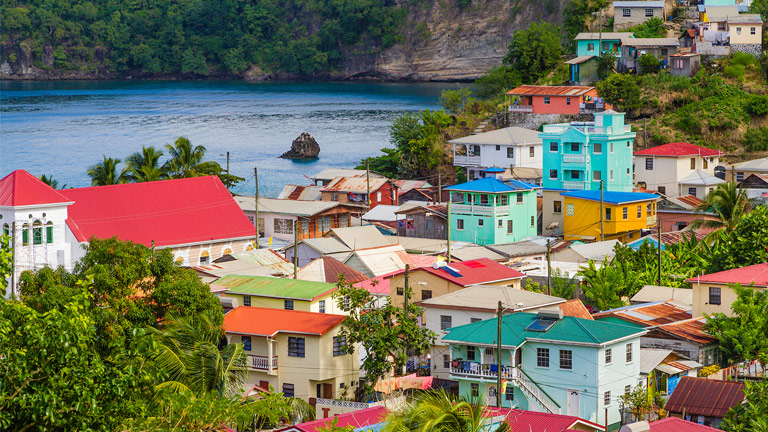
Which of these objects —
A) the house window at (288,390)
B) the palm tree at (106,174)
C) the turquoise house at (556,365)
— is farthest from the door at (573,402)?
the palm tree at (106,174)

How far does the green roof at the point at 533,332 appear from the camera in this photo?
3083cm

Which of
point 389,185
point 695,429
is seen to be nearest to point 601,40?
point 389,185

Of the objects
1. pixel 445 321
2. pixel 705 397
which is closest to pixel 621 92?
pixel 445 321

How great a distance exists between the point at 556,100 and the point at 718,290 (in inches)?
1657

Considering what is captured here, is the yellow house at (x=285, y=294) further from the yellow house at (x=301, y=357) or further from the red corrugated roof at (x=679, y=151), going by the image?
the red corrugated roof at (x=679, y=151)

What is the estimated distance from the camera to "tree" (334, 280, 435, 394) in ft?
105

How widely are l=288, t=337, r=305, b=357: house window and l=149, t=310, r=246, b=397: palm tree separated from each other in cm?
259

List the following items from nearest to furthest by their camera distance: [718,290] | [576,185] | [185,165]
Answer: [718,290] < [576,185] < [185,165]

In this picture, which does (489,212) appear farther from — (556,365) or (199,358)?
(199,358)

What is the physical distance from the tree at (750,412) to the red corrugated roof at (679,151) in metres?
38.7

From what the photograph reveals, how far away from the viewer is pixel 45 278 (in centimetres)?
3145

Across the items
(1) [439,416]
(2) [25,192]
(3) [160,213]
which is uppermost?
(1) [439,416]

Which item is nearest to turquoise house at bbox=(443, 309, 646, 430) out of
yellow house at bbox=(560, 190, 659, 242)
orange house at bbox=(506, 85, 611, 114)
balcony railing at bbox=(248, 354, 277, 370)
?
balcony railing at bbox=(248, 354, 277, 370)

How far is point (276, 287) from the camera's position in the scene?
38.5 metres
